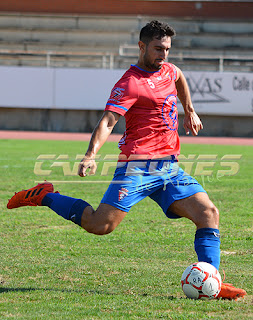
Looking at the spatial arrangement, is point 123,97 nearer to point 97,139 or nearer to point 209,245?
point 97,139

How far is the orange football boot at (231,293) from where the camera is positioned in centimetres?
439

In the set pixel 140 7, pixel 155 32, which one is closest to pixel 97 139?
pixel 155 32

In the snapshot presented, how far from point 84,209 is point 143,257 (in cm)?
131

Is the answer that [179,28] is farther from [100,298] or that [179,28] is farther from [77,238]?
[100,298]

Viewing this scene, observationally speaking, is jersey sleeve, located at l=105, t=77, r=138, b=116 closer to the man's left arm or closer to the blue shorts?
the blue shorts

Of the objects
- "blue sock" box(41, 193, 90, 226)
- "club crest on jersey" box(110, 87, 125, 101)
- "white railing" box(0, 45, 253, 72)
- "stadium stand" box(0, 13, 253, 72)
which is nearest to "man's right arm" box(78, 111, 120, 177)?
"club crest on jersey" box(110, 87, 125, 101)

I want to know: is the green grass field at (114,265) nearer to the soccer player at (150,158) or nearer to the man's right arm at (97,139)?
the soccer player at (150,158)

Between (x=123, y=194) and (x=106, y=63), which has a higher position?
(x=123, y=194)

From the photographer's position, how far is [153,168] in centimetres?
472

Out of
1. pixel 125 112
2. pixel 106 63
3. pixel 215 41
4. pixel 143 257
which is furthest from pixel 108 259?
pixel 215 41

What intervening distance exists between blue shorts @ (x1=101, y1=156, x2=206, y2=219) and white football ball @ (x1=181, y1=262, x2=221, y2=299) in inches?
23.2

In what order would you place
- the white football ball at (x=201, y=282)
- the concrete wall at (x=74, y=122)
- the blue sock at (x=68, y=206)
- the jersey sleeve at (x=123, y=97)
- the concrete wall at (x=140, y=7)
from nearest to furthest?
the white football ball at (x=201, y=282) < the jersey sleeve at (x=123, y=97) < the blue sock at (x=68, y=206) < the concrete wall at (x=74, y=122) < the concrete wall at (x=140, y=7)

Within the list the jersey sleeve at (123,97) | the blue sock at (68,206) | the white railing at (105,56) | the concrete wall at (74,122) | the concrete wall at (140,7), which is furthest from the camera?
the concrete wall at (140,7)

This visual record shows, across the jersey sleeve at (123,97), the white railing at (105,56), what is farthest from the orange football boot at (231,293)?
the white railing at (105,56)
